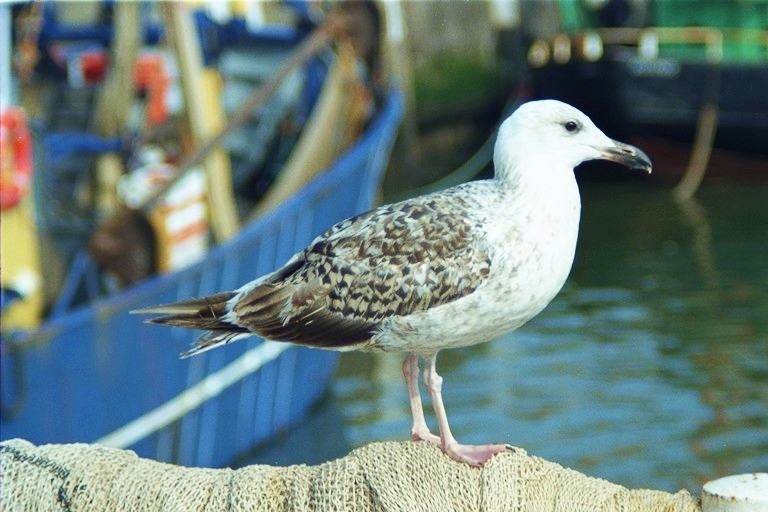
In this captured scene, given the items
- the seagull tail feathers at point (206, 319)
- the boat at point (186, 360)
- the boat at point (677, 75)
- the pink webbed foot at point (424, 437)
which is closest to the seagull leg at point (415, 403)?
the pink webbed foot at point (424, 437)

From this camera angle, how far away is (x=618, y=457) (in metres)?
10.6

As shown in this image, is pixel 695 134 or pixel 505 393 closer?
pixel 505 393

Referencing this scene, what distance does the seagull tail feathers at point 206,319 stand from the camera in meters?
3.79

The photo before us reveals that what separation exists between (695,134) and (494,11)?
21.6 ft

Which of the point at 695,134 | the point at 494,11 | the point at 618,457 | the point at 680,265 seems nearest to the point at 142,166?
the point at 618,457

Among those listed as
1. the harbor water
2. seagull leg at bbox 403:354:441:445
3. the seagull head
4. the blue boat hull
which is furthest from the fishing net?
the harbor water

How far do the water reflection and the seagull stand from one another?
22.2 feet

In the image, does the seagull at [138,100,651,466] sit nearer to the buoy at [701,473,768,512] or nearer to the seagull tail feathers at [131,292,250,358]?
the seagull tail feathers at [131,292,250,358]

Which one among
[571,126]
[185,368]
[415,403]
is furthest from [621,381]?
[571,126]

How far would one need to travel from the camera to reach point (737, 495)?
329 centimetres

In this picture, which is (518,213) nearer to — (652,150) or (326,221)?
(326,221)

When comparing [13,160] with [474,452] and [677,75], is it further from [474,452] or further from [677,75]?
[677,75]

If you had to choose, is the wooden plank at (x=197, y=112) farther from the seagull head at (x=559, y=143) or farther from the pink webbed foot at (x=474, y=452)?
the pink webbed foot at (x=474, y=452)

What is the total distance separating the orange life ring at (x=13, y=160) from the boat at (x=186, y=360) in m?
0.78
